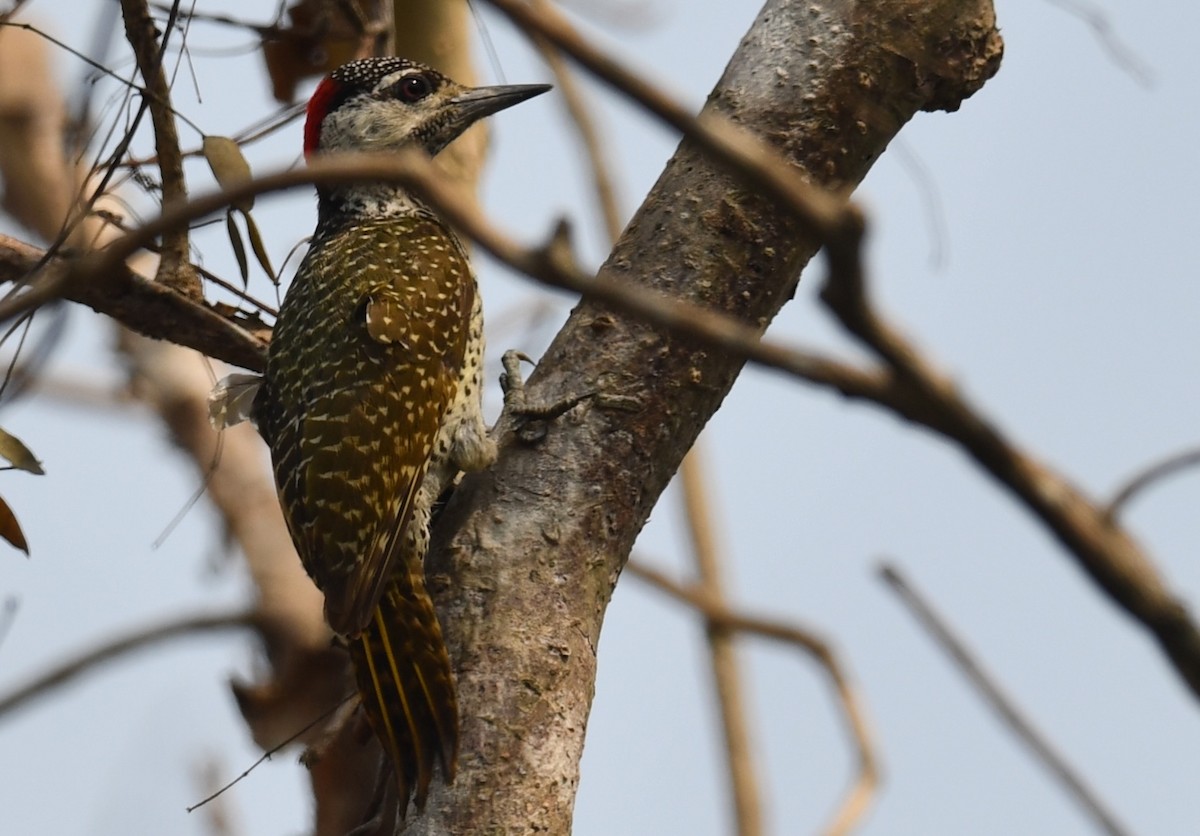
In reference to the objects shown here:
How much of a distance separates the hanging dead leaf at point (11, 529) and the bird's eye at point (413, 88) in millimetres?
2208

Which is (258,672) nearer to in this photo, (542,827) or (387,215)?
(387,215)

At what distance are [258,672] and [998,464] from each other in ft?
18.6

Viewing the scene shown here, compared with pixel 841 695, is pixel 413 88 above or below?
above

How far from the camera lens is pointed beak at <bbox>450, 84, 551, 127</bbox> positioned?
4715mm

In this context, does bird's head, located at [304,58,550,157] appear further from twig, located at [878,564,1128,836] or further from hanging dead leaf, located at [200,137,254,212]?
twig, located at [878,564,1128,836]

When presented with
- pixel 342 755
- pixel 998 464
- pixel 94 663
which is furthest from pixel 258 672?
pixel 998 464

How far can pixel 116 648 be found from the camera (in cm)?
468

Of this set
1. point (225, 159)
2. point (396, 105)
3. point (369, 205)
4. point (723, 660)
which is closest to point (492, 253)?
point (225, 159)

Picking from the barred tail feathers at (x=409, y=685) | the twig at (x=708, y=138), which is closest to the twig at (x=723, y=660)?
the barred tail feathers at (x=409, y=685)

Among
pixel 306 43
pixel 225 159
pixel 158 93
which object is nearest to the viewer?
pixel 158 93

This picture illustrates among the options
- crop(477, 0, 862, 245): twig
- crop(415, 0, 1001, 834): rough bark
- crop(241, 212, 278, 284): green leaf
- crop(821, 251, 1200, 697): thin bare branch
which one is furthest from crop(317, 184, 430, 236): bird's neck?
crop(821, 251, 1200, 697): thin bare branch

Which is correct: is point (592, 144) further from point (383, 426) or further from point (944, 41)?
point (944, 41)

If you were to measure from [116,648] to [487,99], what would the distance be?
77.8 inches

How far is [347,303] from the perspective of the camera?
3910mm
